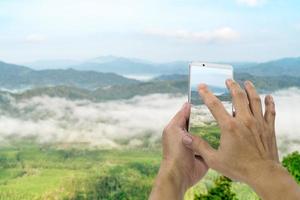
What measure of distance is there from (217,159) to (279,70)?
42.8 ft

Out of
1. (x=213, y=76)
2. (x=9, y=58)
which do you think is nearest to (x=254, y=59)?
(x=9, y=58)

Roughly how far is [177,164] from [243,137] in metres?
0.18

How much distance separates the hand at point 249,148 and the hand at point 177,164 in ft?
0.43

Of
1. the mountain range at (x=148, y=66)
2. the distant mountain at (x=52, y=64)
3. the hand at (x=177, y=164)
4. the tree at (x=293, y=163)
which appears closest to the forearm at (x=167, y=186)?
the hand at (x=177, y=164)

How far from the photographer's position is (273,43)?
1504cm

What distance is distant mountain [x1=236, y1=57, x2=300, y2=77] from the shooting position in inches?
523

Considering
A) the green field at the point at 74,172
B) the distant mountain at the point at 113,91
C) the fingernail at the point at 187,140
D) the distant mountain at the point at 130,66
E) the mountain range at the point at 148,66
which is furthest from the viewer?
the distant mountain at the point at 130,66

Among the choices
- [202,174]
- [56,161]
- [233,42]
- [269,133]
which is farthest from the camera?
[233,42]

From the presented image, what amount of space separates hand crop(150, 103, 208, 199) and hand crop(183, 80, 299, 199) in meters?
0.13

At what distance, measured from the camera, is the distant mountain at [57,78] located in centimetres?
1459

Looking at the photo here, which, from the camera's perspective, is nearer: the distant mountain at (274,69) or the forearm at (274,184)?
the forearm at (274,184)

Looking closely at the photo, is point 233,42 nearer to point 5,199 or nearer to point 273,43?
point 273,43

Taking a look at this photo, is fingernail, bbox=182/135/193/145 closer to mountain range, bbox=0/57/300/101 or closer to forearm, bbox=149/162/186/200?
forearm, bbox=149/162/186/200

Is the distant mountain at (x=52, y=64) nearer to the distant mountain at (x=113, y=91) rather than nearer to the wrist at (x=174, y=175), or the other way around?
the distant mountain at (x=113, y=91)
